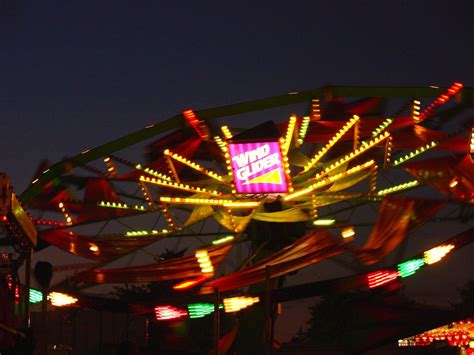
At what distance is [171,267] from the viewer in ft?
67.2

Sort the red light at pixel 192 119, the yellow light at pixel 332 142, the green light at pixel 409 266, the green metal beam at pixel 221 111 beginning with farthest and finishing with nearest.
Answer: the red light at pixel 192 119, the yellow light at pixel 332 142, the green metal beam at pixel 221 111, the green light at pixel 409 266

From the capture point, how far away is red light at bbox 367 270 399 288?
17188 millimetres

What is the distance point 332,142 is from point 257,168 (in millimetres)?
2212

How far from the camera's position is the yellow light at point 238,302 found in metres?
17.7

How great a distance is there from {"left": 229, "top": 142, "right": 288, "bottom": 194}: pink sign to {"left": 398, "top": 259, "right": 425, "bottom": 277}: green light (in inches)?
146

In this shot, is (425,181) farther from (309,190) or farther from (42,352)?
(42,352)

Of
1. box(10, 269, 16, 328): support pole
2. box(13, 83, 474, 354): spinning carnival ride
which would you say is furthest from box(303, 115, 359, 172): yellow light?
box(10, 269, 16, 328): support pole

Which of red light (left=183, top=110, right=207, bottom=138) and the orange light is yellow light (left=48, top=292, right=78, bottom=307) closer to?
red light (left=183, top=110, right=207, bottom=138)

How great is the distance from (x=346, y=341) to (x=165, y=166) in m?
7.18

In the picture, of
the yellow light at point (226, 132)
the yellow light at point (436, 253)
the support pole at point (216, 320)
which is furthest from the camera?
the yellow light at point (226, 132)

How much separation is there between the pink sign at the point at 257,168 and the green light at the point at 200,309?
107 inches

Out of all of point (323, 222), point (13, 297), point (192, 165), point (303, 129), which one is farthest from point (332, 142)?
point (13, 297)

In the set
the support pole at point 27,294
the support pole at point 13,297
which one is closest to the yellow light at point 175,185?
the support pole at point 27,294

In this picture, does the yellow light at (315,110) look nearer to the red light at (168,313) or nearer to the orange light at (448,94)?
the orange light at (448,94)
